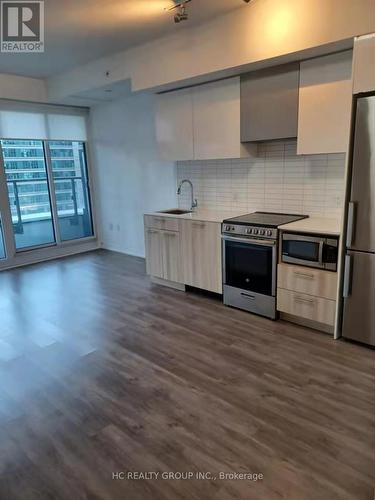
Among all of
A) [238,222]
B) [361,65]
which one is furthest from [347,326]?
[361,65]

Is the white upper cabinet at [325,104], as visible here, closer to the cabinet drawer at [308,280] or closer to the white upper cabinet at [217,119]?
the white upper cabinet at [217,119]

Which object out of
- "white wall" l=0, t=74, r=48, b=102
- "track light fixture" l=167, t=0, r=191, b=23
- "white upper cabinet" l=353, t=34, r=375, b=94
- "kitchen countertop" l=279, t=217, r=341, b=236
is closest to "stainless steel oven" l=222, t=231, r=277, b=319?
"kitchen countertop" l=279, t=217, r=341, b=236

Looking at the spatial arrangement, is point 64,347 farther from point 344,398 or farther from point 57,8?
point 57,8

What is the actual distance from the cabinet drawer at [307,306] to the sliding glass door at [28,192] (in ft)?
14.3

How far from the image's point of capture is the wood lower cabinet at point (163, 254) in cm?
425

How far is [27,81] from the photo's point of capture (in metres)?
5.36

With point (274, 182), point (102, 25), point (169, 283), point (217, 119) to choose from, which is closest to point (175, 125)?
point (217, 119)

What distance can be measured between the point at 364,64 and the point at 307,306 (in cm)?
197

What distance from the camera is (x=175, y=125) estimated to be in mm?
4266

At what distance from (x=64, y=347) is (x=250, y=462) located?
1.90 meters

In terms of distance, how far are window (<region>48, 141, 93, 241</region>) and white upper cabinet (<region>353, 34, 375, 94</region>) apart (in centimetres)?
488

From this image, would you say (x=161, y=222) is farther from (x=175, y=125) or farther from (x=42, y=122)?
(x=42, y=122)

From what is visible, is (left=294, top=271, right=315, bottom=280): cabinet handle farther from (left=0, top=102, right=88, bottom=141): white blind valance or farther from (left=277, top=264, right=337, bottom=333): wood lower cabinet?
(left=0, top=102, right=88, bottom=141): white blind valance

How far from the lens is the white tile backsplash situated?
351cm
